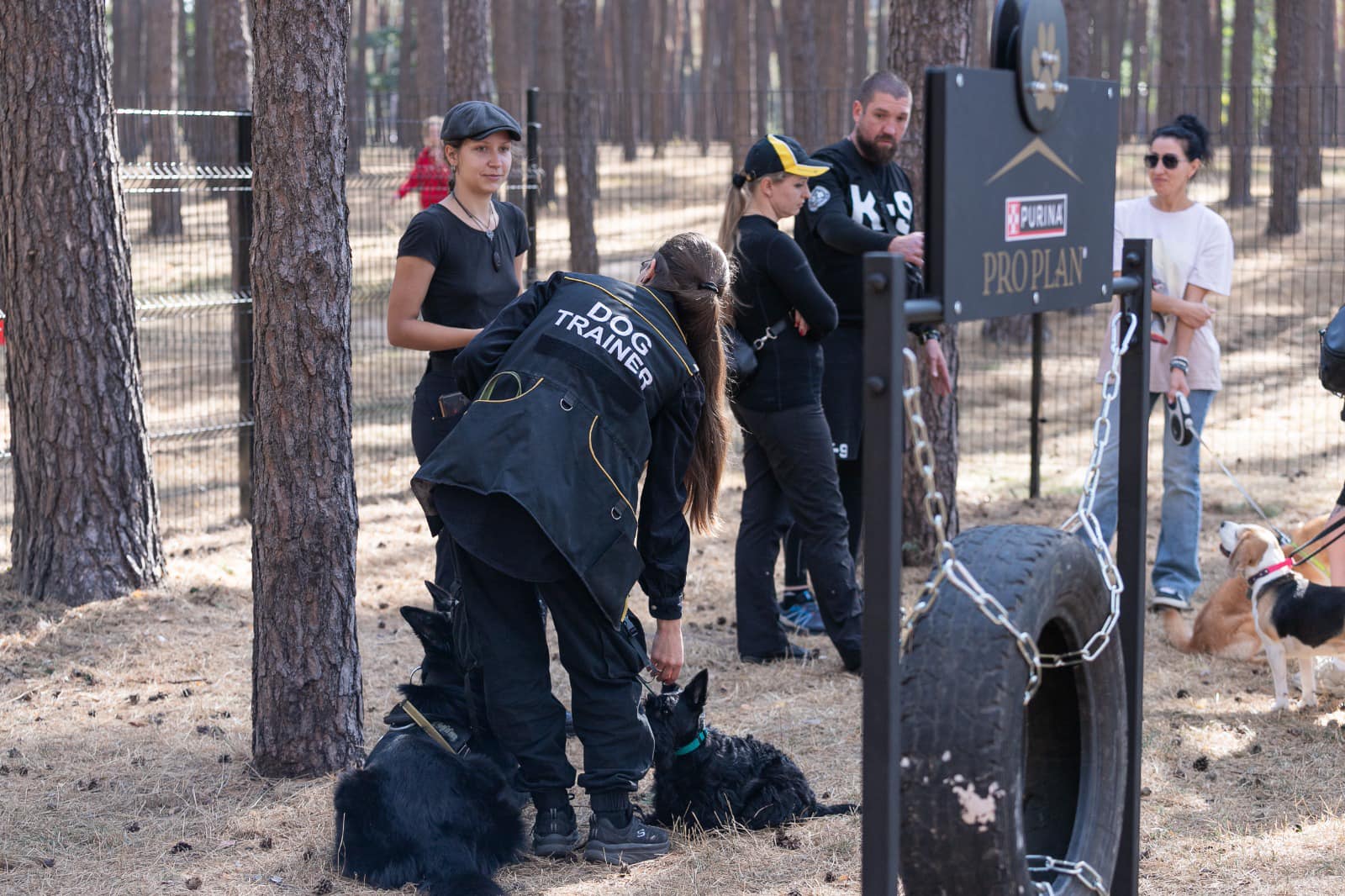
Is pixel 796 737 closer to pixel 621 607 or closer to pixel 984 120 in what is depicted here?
pixel 621 607

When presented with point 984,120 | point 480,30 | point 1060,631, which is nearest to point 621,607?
point 1060,631

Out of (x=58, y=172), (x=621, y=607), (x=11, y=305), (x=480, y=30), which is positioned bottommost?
(x=621, y=607)

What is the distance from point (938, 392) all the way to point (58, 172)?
159 inches

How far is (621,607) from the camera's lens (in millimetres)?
3727

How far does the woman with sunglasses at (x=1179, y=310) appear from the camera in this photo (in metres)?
5.95

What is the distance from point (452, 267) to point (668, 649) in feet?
5.81

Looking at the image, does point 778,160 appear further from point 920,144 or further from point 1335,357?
point 920,144

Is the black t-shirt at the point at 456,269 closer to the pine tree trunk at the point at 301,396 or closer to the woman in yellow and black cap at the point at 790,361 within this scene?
the pine tree trunk at the point at 301,396

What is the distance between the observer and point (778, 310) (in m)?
5.21

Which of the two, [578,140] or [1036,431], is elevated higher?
[578,140]

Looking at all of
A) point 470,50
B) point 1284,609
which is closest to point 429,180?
point 470,50

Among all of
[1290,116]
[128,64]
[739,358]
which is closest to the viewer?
[739,358]

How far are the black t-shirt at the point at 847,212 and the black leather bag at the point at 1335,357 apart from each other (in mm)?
1660

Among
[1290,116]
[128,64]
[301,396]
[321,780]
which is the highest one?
[128,64]
